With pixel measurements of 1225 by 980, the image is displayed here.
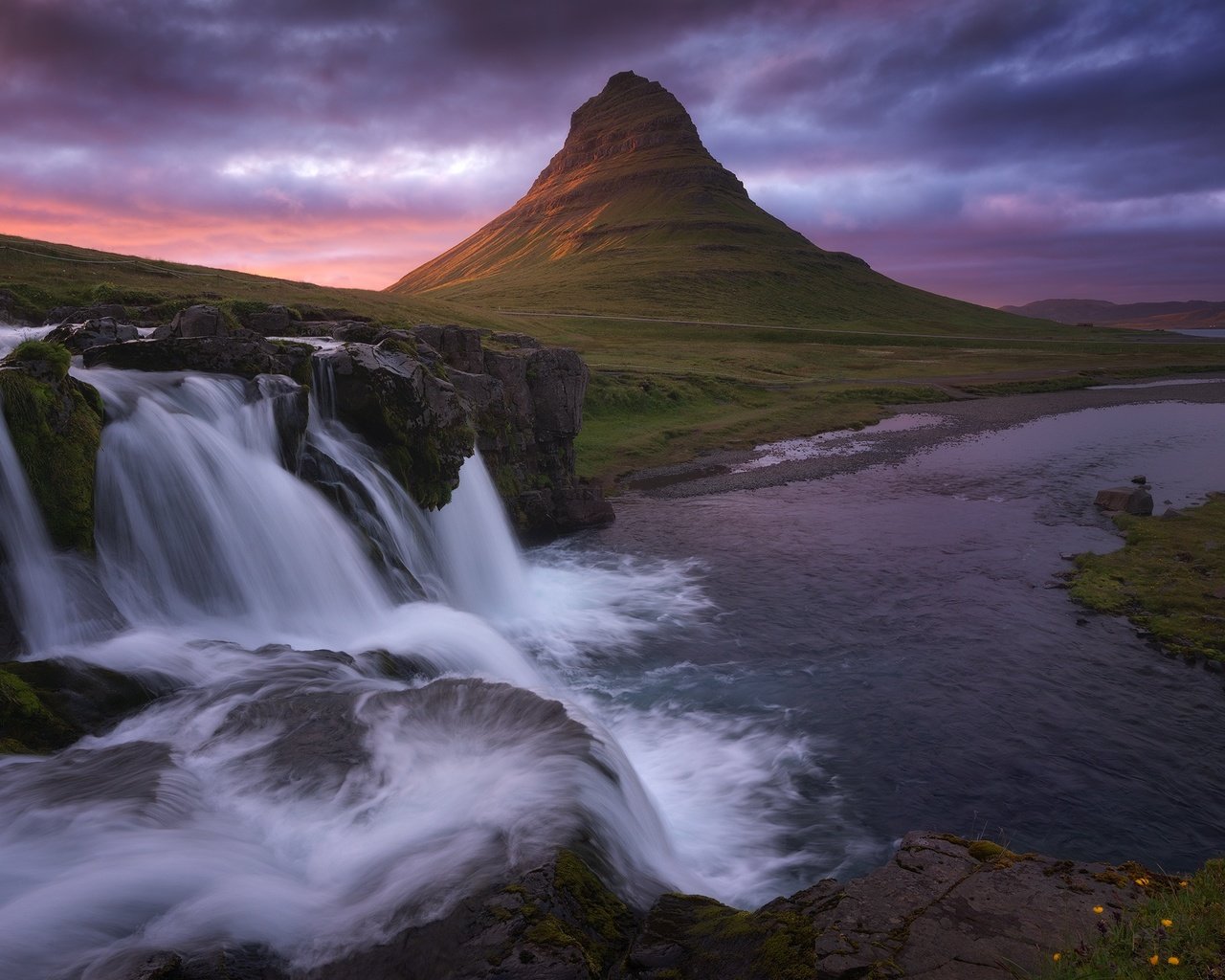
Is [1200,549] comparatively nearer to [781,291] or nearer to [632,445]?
[632,445]

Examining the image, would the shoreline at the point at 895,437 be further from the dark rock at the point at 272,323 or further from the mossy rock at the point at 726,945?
the mossy rock at the point at 726,945

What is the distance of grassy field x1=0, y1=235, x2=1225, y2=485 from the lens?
44750 mm

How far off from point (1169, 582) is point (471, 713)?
20416mm

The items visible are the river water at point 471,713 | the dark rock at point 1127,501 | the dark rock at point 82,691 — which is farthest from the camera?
the dark rock at point 1127,501

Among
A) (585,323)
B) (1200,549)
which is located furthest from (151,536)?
(585,323)

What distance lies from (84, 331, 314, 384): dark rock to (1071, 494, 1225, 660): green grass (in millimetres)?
22055

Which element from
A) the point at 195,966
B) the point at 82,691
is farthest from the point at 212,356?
the point at 195,966

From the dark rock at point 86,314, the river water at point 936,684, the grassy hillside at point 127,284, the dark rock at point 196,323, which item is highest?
the grassy hillside at point 127,284

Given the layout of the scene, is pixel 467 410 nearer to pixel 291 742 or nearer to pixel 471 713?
pixel 471 713

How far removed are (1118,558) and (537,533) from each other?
786 inches

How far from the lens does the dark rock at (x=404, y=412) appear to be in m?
20.4

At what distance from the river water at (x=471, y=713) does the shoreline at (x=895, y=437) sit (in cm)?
1227

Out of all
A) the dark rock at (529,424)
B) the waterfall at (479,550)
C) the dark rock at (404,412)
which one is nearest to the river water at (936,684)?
the dark rock at (529,424)

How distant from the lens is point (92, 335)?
19.0m
